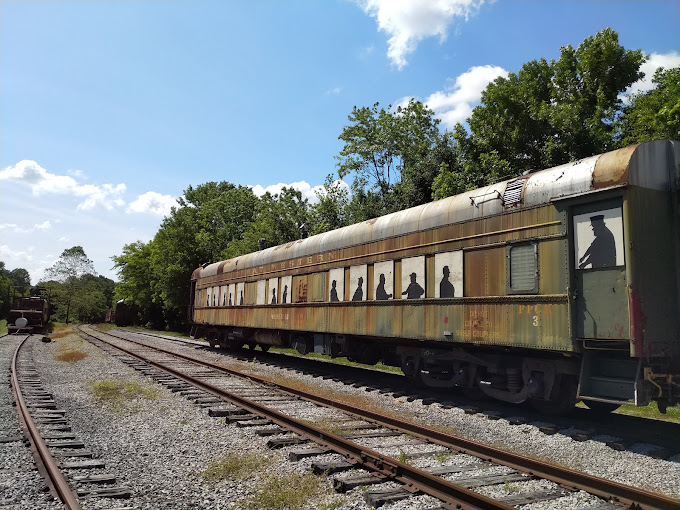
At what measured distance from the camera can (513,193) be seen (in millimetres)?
8219

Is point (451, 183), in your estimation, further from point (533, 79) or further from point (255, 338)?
point (255, 338)

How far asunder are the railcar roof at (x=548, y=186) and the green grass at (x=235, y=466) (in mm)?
5458

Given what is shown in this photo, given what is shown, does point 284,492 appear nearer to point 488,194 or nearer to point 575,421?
point 575,421

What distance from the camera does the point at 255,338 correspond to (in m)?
18.1

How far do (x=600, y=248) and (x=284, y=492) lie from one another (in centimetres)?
509

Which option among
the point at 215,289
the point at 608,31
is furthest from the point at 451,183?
the point at 215,289

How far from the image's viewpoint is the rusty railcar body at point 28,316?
33781mm

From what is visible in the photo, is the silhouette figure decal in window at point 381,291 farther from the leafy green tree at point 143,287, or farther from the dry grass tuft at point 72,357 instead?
the leafy green tree at point 143,287

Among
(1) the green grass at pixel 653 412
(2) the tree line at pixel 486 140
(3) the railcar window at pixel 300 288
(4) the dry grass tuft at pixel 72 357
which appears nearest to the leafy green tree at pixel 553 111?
(2) the tree line at pixel 486 140

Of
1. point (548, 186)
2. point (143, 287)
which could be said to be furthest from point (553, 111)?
point (143, 287)

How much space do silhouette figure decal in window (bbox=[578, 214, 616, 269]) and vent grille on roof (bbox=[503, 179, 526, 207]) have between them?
4.67 ft

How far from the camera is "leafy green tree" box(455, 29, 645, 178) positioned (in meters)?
19.4

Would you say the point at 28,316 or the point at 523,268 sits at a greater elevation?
the point at 523,268

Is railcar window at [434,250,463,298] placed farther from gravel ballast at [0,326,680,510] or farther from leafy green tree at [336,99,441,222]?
leafy green tree at [336,99,441,222]
